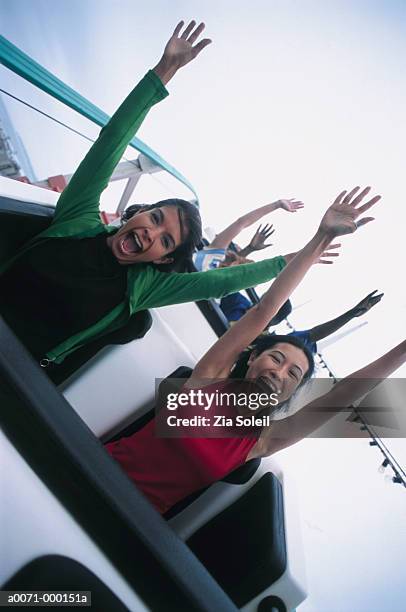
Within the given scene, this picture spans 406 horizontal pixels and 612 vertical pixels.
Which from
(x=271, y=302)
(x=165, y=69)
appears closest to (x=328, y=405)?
(x=271, y=302)

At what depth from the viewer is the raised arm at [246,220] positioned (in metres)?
1.56

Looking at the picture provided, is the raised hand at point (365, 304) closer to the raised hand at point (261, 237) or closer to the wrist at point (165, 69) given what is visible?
the raised hand at point (261, 237)

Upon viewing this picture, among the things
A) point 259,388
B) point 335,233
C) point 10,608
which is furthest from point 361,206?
point 10,608

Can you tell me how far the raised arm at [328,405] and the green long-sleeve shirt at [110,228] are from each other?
372mm

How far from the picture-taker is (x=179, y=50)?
756mm

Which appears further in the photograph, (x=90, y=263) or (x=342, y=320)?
(x=342, y=320)

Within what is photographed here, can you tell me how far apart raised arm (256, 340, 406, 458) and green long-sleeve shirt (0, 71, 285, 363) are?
372mm

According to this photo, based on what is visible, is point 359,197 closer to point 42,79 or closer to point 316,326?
point 42,79

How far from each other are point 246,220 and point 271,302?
98cm

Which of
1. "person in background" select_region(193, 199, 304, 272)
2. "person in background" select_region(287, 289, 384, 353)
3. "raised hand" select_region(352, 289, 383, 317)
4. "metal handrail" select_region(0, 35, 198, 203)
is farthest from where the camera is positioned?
"raised hand" select_region(352, 289, 383, 317)

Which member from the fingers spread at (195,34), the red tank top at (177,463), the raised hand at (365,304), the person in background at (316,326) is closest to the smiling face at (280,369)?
the red tank top at (177,463)

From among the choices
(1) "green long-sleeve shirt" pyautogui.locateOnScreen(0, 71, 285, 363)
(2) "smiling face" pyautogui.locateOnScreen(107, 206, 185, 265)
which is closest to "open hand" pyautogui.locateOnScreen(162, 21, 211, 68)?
(1) "green long-sleeve shirt" pyautogui.locateOnScreen(0, 71, 285, 363)

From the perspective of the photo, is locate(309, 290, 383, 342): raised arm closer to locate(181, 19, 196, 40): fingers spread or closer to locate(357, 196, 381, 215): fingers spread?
locate(357, 196, 381, 215): fingers spread

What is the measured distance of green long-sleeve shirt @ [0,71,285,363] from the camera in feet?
2.19
